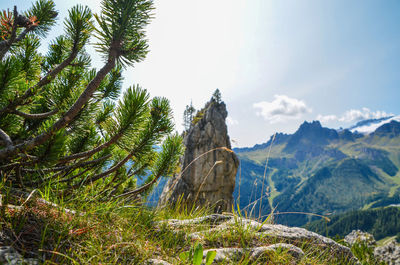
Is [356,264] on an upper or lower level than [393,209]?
upper

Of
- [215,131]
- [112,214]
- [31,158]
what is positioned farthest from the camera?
[215,131]

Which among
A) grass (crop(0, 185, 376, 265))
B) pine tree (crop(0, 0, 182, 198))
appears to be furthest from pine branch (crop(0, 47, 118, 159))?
grass (crop(0, 185, 376, 265))

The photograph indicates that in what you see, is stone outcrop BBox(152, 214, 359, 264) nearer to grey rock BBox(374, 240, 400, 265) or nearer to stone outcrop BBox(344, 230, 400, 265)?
stone outcrop BBox(344, 230, 400, 265)

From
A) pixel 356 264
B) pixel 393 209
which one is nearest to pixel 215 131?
pixel 356 264

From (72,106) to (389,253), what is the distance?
603 inches

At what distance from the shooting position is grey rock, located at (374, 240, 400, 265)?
968 cm

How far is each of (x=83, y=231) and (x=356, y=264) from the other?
12.9 feet

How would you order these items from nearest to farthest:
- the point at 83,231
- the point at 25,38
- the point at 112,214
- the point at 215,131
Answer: the point at 83,231, the point at 112,214, the point at 25,38, the point at 215,131

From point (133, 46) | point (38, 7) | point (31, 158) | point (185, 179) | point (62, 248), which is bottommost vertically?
point (185, 179)

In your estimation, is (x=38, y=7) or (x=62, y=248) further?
(x=38, y=7)

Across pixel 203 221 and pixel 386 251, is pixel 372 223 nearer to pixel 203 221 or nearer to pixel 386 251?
pixel 386 251

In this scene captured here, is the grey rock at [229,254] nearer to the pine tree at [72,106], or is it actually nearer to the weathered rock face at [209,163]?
the pine tree at [72,106]

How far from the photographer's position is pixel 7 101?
217 centimetres

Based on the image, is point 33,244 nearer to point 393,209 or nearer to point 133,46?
point 133,46
